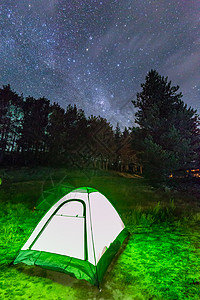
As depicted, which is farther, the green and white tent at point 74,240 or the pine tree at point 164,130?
the pine tree at point 164,130

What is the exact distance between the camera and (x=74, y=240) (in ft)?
11.4

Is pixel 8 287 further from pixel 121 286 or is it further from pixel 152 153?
pixel 152 153

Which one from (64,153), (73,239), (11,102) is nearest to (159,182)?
(73,239)

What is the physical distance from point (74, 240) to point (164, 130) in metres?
13.9

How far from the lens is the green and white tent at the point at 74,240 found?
3.23 m

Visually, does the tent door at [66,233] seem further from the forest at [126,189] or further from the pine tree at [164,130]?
the pine tree at [164,130]

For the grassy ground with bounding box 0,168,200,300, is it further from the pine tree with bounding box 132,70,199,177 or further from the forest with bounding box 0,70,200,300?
the pine tree with bounding box 132,70,199,177

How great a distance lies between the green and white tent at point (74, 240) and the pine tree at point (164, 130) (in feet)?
37.6

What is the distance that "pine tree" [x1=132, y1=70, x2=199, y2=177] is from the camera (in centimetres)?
1419

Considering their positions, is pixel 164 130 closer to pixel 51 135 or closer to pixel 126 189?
pixel 126 189

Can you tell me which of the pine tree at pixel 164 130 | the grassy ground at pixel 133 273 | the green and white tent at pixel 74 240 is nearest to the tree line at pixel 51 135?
the pine tree at pixel 164 130

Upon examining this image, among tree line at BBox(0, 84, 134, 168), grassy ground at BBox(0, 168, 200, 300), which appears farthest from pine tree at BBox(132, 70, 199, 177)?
tree line at BBox(0, 84, 134, 168)

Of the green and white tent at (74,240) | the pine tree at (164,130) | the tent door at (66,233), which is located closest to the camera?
the green and white tent at (74,240)

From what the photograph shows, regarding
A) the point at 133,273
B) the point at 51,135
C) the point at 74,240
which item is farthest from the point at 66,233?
the point at 51,135
